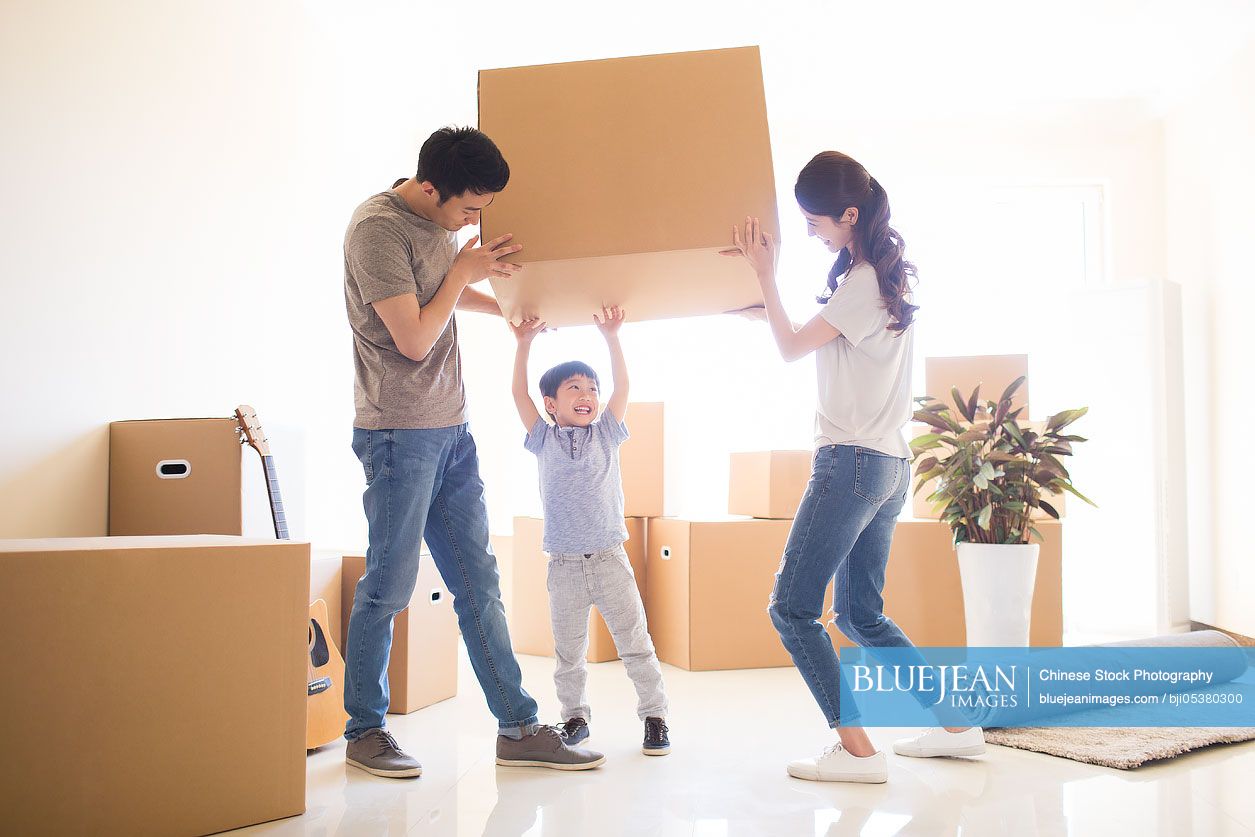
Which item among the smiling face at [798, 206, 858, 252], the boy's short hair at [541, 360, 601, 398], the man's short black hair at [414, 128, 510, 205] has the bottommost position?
the boy's short hair at [541, 360, 601, 398]

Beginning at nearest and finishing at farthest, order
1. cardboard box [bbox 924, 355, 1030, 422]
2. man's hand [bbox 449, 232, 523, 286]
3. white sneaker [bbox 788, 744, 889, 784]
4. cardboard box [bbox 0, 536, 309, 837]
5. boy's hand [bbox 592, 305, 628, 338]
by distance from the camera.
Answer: cardboard box [bbox 0, 536, 309, 837], man's hand [bbox 449, 232, 523, 286], white sneaker [bbox 788, 744, 889, 784], boy's hand [bbox 592, 305, 628, 338], cardboard box [bbox 924, 355, 1030, 422]

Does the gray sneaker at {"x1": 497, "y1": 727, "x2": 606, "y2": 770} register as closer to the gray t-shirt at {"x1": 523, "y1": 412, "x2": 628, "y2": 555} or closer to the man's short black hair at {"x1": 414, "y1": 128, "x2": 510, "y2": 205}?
the gray t-shirt at {"x1": 523, "y1": 412, "x2": 628, "y2": 555}

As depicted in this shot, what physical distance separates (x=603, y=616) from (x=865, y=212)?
0.96 meters

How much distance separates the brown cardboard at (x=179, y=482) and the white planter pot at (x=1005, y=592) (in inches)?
71.0

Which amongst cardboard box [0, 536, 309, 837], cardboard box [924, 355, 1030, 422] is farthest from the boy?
cardboard box [924, 355, 1030, 422]

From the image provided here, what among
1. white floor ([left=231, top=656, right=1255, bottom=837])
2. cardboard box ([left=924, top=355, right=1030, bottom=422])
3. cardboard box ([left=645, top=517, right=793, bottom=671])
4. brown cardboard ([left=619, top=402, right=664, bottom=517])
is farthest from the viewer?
brown cardboard ([left=619, top=402, right=664, bottom=517])

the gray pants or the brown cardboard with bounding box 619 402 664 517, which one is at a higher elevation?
the brown cardboard with bounding box 619 402 664 517

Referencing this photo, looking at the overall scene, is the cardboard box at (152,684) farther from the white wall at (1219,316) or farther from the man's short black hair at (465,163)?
the white wall at (1219,316)

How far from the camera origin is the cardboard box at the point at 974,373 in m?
2.96

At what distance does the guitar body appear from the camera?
195 centimetres

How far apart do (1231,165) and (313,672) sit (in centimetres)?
364

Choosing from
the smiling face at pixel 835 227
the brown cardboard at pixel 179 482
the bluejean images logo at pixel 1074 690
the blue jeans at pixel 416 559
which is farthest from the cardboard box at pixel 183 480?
the bluejean images logo at pixel 1074 690

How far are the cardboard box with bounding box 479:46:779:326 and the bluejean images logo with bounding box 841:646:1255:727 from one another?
1.01 meters

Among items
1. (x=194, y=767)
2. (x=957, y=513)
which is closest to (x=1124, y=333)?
(x=957, y=513)
